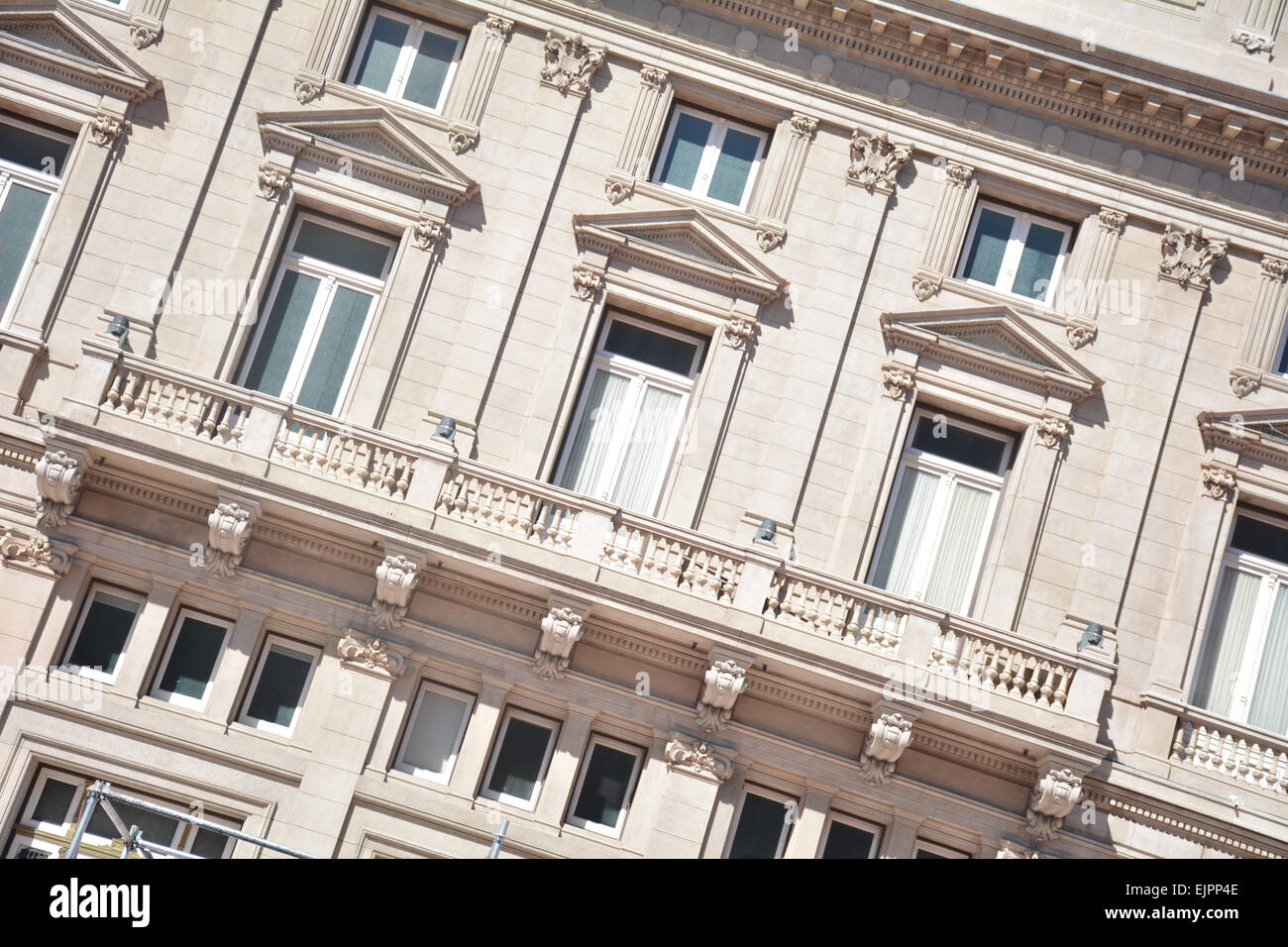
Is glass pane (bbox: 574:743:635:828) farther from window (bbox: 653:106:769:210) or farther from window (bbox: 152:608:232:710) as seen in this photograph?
window (bbox: 653:106:769:210)

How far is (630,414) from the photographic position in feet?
64.0

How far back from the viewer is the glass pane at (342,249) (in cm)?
1970

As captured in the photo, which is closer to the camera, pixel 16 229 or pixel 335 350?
pixel 16 229

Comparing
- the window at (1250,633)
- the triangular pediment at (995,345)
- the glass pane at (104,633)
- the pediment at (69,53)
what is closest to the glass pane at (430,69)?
the pediment at (69,53)

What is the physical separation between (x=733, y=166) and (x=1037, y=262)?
16.0ft

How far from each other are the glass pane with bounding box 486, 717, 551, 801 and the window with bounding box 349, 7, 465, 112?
9426 millimetres

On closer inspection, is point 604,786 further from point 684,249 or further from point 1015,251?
point 1015,251

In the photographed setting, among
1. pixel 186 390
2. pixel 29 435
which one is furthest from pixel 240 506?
pixel 29 435

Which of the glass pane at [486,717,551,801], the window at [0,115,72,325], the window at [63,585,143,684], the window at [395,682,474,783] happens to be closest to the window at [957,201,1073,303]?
the glass pane at [486,717,551,801]

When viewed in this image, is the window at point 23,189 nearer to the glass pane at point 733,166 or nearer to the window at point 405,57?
the window at point 405,57

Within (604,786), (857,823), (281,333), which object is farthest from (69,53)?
(857,823)

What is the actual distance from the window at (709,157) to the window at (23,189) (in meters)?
→ 8.95

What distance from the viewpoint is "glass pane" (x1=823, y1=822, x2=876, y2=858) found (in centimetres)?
1764

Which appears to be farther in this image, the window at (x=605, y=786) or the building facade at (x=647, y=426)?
the window at (x=605, y=786)
